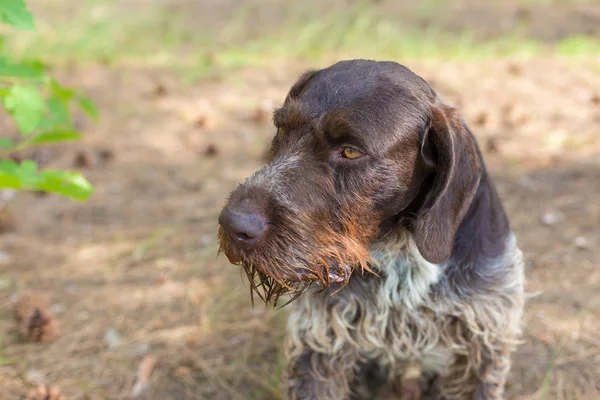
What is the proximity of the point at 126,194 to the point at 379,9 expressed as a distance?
570 centimetres

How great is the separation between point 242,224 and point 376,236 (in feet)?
2.23

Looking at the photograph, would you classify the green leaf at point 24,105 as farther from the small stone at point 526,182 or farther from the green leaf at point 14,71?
the small stone at point 526,182

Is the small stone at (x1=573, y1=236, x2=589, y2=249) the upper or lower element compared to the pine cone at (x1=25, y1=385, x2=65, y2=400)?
lower

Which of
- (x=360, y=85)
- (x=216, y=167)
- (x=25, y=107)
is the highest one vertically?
(x=25, y=107)

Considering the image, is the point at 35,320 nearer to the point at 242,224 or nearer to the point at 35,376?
the point at 35,376

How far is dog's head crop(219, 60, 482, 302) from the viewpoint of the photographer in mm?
2225

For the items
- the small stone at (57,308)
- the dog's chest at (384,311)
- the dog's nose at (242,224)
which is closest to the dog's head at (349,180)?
the dog's nose at (242,224)

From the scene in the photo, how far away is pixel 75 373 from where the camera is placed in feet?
11.5

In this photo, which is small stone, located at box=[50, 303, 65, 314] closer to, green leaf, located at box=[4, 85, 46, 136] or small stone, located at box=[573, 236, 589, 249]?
green leaf, located at box=[4, 85, 46, 136]

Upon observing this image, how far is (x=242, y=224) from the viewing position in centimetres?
214

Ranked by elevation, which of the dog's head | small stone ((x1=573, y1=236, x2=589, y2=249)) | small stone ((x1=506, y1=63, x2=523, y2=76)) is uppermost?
the dog's head

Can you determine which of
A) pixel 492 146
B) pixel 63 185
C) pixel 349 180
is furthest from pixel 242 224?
pixel 492 146

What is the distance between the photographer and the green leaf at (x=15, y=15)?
228cm

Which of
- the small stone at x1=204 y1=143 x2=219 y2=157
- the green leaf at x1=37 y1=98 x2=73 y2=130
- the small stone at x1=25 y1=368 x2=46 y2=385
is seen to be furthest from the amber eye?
the small stone at x1=204 y1=143 x2=219 y2=157
